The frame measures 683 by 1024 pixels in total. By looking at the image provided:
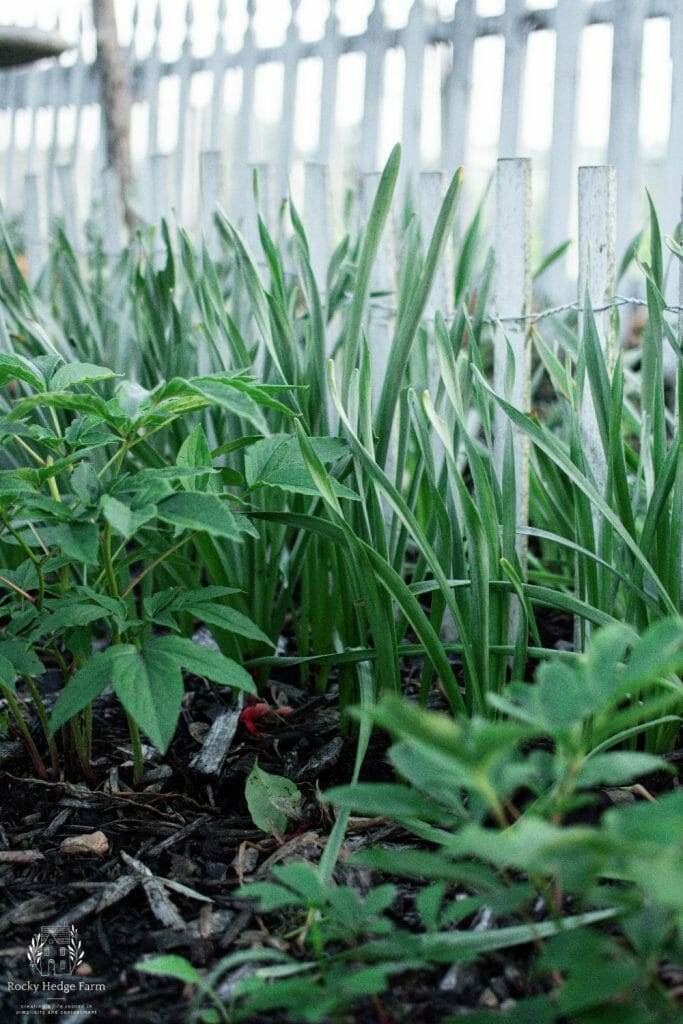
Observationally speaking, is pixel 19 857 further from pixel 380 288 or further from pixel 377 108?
pixel 377 108

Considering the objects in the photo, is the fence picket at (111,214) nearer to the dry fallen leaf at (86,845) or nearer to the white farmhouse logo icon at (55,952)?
the dry fallen leaf at (86,845)

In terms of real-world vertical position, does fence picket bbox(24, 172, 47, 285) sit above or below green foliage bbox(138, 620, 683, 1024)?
above

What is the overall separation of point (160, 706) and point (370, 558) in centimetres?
34

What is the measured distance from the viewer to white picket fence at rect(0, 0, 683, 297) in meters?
3.39

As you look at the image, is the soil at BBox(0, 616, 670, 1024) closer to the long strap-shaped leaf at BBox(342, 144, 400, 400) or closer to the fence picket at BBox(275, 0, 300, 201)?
the long strap-shaped leaf at BBox(342, 144, 400, 400)

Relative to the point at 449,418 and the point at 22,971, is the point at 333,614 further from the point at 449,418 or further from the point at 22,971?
the point at 22,971

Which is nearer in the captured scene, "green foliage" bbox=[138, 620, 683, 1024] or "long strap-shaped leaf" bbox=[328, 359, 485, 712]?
"green foliage" bbox=[138, 620, 683, 1024]

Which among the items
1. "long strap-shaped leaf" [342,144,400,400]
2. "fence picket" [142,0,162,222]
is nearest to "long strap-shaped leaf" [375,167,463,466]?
"long strap-shaped leaf" [342,144,400,400]

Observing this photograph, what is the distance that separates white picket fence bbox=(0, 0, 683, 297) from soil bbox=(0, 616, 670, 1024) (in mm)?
1340

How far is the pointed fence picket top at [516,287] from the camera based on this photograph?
148 cm

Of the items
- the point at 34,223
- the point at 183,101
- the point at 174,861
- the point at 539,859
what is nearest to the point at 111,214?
the point at 34,223

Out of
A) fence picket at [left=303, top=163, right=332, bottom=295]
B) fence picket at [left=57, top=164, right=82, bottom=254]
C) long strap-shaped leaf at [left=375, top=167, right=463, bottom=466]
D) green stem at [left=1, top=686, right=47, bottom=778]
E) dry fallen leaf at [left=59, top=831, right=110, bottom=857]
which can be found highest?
fence picket at [left=57, top=164, right=82, bottom=254]

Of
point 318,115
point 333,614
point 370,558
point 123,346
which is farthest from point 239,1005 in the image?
point 318,115

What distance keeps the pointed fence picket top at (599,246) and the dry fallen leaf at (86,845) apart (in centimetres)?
83
